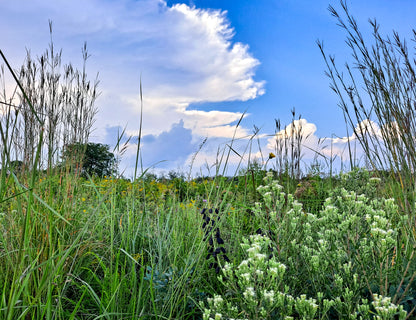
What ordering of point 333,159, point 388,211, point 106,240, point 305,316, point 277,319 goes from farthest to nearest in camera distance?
point 333,159
point 106,240
point 388,211
point 277,319
point 305,316

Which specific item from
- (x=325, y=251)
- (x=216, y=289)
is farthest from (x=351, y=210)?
(x=216, y=289)

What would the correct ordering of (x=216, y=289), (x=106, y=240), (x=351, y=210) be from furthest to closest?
(x=106, y=240) → (x=216, y=289) → (x=351, y=210)

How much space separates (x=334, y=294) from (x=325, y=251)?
0.71 feet

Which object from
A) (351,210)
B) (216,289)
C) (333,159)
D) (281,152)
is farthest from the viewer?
(333,159)

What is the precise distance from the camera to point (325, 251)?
5.97 feet

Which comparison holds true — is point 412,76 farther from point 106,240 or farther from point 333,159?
point 106,240

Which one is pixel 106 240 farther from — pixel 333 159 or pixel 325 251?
pixel 333 159

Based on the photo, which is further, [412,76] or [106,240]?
[106,240]

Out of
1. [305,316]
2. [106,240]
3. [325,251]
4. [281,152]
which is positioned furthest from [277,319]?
[281,152]

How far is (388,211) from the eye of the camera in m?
2.11

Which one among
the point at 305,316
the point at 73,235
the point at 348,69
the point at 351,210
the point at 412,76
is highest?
the point at 348,69

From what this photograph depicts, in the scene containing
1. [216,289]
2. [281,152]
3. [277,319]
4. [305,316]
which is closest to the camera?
[305,316]

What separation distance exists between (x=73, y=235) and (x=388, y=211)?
2241 mm

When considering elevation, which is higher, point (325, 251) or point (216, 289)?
point (325, 251)
